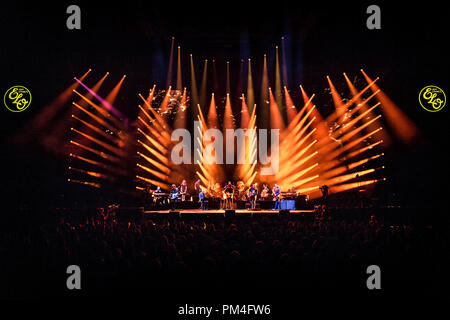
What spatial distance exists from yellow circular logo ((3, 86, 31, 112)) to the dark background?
9.8 inches

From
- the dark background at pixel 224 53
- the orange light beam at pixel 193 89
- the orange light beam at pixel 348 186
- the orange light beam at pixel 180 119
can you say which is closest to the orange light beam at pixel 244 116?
the dark background at pixel 224 53

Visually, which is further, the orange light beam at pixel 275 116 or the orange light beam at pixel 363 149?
the orange light beam at pixel 275 116

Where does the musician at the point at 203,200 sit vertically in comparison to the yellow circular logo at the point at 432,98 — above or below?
below

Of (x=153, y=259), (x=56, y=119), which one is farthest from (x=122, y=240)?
(x=56, y=119)

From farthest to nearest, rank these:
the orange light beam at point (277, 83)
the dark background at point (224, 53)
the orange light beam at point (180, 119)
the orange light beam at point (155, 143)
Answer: the orange light beam at point (180, 119) → the orange light beam at point (155, 143) → the orange light beam at point (277, 83) → the dark background at point (224, 53)

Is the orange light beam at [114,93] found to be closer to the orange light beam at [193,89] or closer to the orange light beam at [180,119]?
the orange light beam at [193,89]

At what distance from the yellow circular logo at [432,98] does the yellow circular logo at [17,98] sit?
1504 centimetres

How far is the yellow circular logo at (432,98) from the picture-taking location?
45.8 feet

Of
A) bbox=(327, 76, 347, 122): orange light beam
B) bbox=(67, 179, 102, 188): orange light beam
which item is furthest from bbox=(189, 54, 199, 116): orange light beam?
bbox=(327, 76, 347, 122): orange light beam

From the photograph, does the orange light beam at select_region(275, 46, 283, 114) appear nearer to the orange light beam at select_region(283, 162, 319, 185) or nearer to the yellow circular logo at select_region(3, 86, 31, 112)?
the orange light beam at select_region(283, 162, 319, 185)

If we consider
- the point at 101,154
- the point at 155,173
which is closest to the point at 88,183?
the point at 101,154

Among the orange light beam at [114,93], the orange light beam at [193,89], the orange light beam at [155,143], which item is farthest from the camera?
the orange light beam at [155,143]

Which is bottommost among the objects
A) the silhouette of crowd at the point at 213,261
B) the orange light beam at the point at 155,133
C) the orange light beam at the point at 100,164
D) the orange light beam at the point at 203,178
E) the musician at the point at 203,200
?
the silhouette of crowd at the point at 213,261

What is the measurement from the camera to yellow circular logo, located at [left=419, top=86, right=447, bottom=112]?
45.8ft
